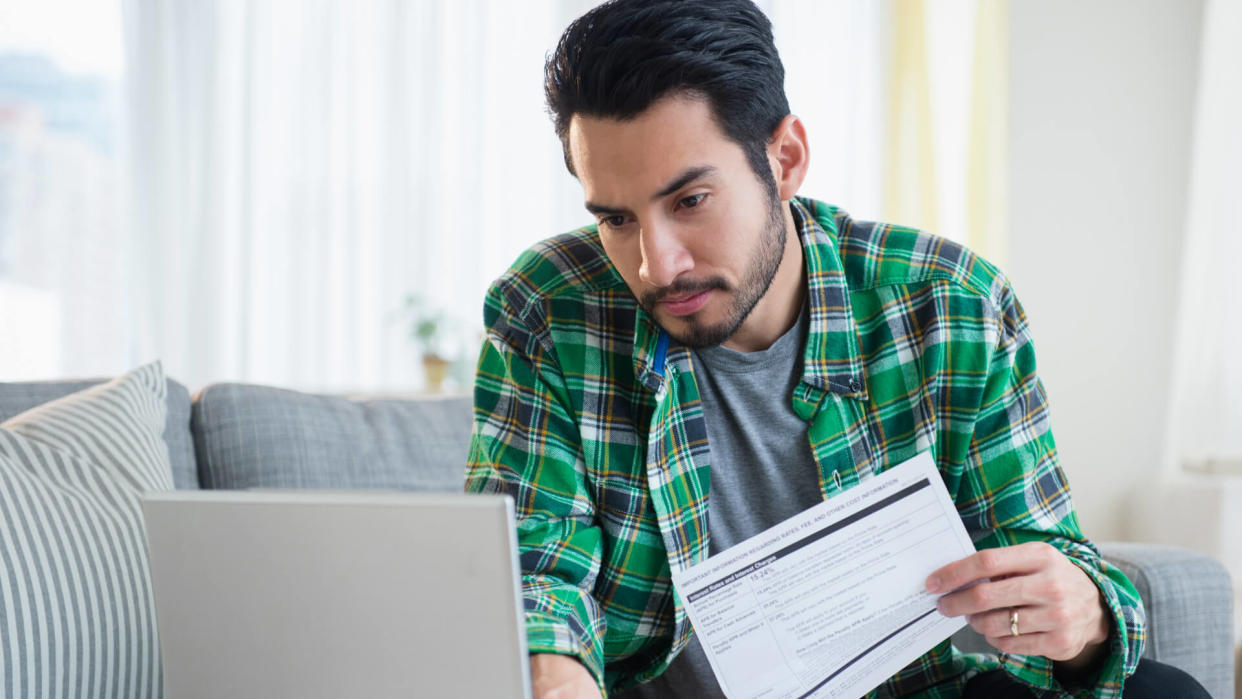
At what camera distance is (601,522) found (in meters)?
1.15

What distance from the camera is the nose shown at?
104 cm

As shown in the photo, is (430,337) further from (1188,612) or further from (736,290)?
(1188,612)

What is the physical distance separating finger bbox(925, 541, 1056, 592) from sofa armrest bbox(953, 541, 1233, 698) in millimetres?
420

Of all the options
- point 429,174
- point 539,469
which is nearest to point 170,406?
point 539,469

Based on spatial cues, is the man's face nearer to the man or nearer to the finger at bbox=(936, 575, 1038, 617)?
the man

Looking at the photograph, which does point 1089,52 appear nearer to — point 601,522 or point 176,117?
point 601,522

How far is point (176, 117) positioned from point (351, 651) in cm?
279

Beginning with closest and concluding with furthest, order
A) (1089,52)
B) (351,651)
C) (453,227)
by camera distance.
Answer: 1. (351,651)
2. (1089,52)
3. (453,227)

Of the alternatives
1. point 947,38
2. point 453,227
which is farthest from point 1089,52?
point 453,227

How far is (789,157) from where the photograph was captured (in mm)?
1189

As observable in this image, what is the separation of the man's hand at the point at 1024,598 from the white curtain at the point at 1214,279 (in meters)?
1.92

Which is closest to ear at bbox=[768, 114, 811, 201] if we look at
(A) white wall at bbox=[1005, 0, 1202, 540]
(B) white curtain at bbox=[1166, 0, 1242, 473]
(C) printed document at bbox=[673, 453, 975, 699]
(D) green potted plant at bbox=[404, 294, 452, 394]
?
(C) printed document at bbox=[673, 453, 975, 699]

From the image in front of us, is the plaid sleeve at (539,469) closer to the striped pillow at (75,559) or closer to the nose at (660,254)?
the nose at (660,254)

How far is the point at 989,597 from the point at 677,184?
0.50 m
